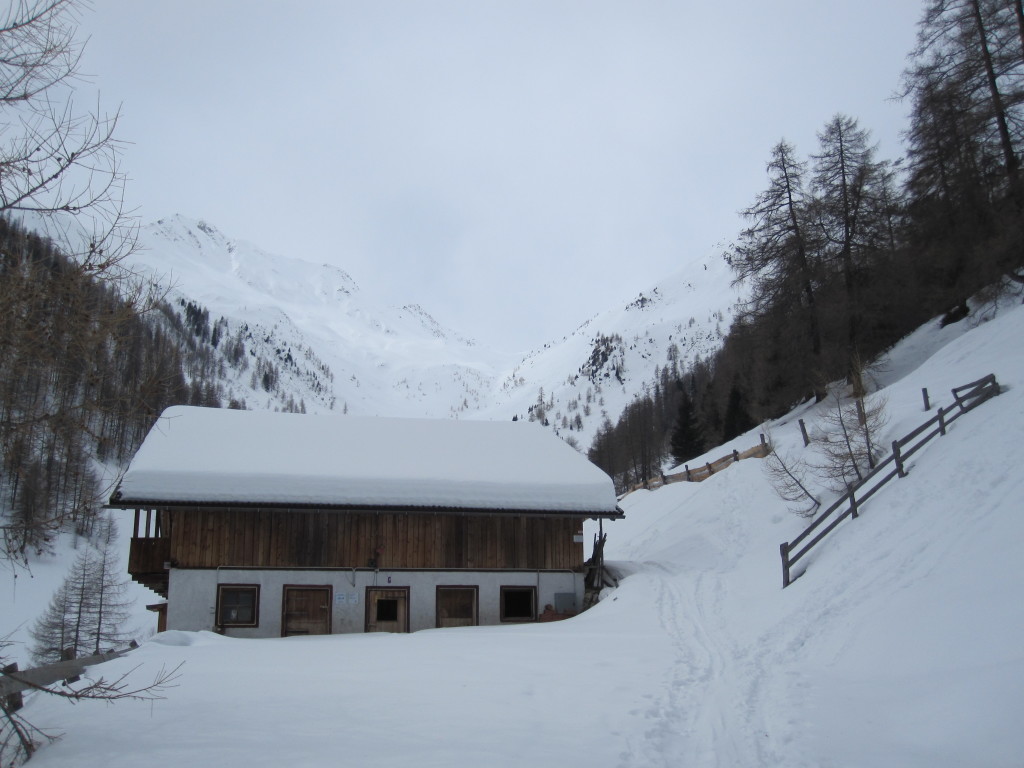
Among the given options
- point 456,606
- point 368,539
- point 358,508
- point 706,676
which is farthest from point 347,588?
point 706,676

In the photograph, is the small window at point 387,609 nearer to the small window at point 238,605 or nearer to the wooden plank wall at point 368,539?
the wooden plank wall at point 368,539

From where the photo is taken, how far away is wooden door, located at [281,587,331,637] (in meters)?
21.1

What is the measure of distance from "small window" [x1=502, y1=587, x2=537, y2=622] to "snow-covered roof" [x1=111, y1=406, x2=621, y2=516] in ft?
9.00

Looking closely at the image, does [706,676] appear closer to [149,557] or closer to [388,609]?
[388,609]

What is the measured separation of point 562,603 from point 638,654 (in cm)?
946

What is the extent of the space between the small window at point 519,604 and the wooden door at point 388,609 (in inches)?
124

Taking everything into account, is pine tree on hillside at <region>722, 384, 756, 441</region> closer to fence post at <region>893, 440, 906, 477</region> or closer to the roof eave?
the roof eave

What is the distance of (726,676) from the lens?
11438mm

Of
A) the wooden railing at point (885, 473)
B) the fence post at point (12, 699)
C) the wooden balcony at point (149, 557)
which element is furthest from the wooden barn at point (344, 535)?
the fence post at point (12, 699)

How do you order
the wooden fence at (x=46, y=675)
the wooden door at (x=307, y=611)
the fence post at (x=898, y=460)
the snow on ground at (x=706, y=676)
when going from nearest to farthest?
the snow on ground at (x=706, y=676)
the wooden fence at (x=46, y=675)
the fence post at (x=898, y=460)
the wooden door at (x=307, y=611)

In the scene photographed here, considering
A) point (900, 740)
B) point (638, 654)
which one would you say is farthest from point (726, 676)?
point (900, 740)

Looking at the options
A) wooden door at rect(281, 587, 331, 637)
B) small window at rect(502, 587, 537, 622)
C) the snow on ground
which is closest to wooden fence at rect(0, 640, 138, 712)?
the snow on ground

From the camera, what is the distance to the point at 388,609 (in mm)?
Result: 21938

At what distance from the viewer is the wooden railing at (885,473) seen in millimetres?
16641
